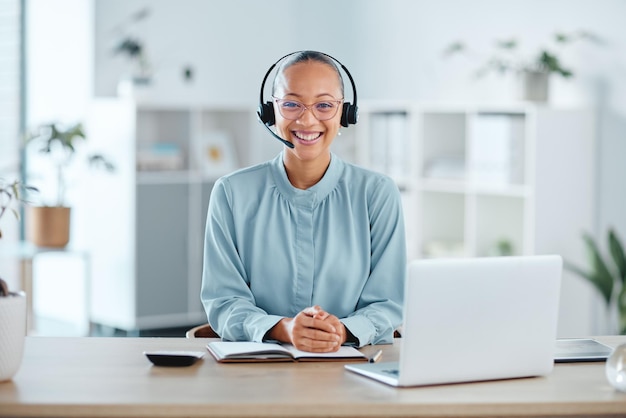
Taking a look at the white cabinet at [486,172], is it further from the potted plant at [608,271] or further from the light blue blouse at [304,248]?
the light blue blouse at [304,248]

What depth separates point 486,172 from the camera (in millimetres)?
4965

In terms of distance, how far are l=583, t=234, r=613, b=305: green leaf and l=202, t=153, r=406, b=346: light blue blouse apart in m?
2.15

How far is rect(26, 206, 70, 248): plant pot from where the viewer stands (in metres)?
5.28

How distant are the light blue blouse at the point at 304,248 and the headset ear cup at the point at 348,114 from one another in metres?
0.15

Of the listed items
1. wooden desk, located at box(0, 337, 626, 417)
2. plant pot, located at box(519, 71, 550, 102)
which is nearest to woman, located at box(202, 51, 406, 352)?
wooden desk, located at box(0, 337, 626, 417)

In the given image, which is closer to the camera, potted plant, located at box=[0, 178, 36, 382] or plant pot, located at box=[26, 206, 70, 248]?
potted plant, located at box=[0, 178, 36, 382]

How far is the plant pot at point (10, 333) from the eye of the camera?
74.7 inches

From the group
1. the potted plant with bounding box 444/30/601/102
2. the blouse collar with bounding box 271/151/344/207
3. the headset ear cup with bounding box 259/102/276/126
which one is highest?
the potted plant with bounding box 444/30/601/102

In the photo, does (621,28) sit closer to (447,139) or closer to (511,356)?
(447,139)

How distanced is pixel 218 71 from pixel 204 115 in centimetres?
41

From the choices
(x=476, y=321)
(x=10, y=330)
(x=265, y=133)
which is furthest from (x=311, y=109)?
(x=265, y=133)

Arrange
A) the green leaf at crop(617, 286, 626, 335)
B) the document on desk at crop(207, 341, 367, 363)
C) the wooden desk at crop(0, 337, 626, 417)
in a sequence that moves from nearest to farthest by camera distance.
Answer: the wooden desk at crop(0, 337, 626, 417), the document on desk at crop(207, 341, 367, 363), the green leaf at crop(617, 286, 626, 335)

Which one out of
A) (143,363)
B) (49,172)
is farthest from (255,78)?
(143,363)

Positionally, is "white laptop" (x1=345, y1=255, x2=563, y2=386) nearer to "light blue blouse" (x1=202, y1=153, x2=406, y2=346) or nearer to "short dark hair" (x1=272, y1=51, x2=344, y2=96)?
"light blue blouse" (x1=202, y1=153, x2=406, y2=346)
